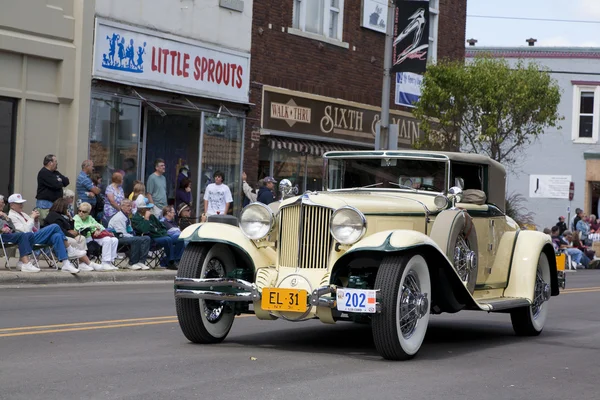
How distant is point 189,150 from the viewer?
25.4 meters

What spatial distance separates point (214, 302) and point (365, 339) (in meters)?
1.65

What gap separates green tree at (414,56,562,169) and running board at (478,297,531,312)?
19376 millimetres

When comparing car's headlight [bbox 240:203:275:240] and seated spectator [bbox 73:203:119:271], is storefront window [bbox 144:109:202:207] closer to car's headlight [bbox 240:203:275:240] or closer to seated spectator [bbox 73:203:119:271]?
seated spectator [bbox 73:203:119:271]

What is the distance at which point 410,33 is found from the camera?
2534cm

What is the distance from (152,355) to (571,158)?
41.0 m

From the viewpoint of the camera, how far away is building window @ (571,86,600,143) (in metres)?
46.9

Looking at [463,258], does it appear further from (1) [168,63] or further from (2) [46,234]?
(1) [168,63]

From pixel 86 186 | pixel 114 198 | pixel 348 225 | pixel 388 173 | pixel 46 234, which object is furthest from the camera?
pixel 86 186

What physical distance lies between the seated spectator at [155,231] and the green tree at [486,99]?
12319 millimetres

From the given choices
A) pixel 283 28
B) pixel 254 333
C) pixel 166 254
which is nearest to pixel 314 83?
pixel 283 28

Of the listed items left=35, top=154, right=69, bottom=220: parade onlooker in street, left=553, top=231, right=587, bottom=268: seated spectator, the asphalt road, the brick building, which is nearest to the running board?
the asphalt road

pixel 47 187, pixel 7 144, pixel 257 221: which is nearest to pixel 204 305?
pixel 257 221

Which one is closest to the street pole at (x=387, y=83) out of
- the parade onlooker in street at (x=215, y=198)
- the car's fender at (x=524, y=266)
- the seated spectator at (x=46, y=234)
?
the parade onlooker in street at (x=215, y=198)

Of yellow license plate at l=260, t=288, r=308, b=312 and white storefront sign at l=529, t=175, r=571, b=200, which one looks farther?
white storefront sign at l=529, t=175, r=571, b=200
